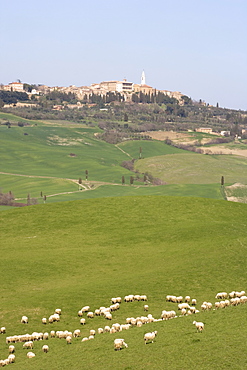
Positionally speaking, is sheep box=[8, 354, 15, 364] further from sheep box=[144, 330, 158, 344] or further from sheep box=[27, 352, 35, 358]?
sheep box=[144, 330, 158, 344]

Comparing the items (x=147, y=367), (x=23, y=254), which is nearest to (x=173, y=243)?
(x=23, y=254)

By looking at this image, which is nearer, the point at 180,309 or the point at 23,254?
the point at 180,309

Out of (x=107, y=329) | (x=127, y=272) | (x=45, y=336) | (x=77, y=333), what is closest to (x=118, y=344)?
(x=107, y=329)

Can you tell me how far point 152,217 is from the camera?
62375 millimetres

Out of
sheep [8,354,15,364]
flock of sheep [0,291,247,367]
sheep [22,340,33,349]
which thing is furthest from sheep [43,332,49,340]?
sheep [8,354,15,364]

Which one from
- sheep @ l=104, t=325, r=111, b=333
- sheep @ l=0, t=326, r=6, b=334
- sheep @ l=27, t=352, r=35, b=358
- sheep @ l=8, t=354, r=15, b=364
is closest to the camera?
sheep @ l=8, t=354, r=15, b=364

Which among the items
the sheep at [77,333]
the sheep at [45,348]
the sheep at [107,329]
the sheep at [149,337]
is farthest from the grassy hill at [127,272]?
the sheep at [107,329]

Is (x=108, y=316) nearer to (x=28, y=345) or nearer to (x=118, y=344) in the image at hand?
(x=28, y=345)

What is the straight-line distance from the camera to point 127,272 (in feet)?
149

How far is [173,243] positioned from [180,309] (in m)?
18.7

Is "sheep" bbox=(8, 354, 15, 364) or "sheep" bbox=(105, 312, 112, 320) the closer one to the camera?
"sheep" bbox=(8, 354, 15, 364)

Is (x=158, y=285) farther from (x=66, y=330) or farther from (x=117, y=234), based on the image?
(x=117, y=234)

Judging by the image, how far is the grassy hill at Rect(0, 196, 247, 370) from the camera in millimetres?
25891

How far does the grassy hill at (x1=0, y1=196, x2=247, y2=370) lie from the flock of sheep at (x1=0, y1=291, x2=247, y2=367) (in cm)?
44
